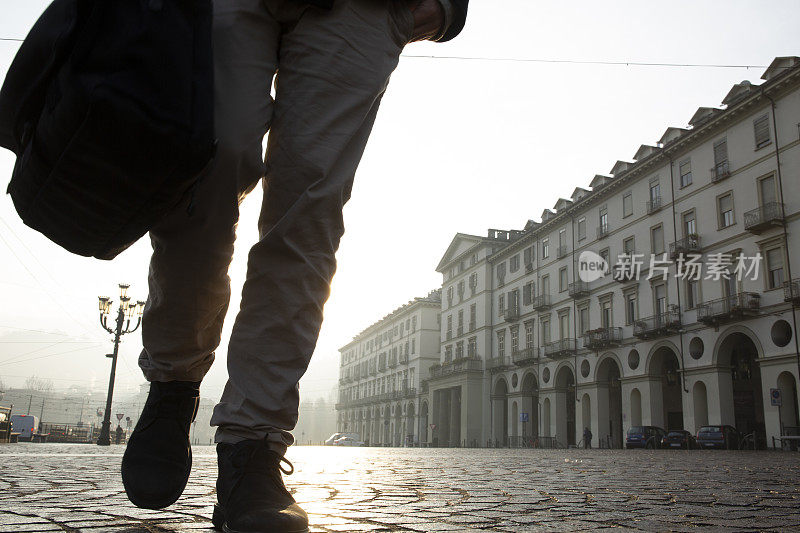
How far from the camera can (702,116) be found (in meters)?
29.3

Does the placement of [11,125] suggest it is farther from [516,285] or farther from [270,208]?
[516,285]

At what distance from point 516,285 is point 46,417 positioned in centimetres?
14505

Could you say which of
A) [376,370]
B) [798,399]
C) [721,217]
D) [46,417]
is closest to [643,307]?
[721,217]

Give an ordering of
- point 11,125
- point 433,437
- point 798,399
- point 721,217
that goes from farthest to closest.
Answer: point 433,437, point 721,217, point 798,399, point 11,125

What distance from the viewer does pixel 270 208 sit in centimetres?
166

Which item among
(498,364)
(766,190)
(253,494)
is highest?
(766,190)

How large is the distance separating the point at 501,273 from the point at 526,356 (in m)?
7.68

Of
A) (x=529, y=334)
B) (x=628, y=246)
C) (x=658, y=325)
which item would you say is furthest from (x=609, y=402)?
(x=529, y=334)

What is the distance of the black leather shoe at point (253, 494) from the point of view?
133cm

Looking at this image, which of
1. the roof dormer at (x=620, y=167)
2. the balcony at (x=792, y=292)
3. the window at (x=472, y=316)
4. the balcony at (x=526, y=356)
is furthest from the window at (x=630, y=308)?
the window at (x=472, y=316)

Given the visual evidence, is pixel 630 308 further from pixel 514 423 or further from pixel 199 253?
pixel 199 253

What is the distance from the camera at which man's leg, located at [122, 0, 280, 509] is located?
157 centimetres

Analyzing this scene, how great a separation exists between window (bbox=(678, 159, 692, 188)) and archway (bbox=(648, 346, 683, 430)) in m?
7.46

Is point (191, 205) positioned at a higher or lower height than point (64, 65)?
lower
